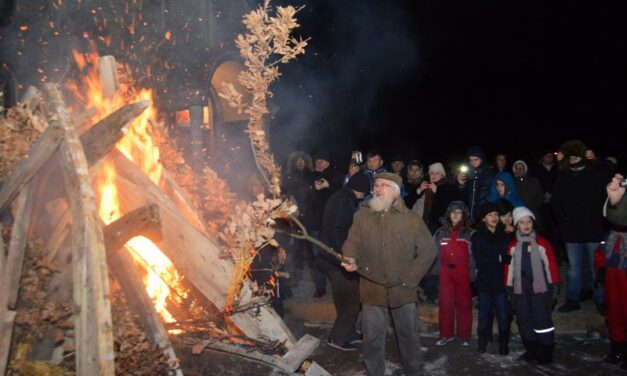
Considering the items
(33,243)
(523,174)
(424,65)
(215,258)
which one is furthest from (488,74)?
(33,243)

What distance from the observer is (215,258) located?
4.84m

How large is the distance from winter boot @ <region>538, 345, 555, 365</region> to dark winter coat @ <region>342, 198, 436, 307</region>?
186 centimetres

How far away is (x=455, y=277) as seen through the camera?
21.1 feet

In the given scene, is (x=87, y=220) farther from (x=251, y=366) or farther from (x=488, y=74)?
(x=488, y=74)

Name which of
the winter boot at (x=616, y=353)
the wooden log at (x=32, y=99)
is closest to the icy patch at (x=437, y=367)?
the winter boot at (x=616, y=353)

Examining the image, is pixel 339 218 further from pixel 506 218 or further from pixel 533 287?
pixel 533 287

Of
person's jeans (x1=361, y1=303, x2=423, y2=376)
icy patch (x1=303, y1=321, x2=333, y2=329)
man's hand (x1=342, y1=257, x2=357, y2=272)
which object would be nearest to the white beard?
man's hand (x1=342, y1=257, x2=357, y2=272)

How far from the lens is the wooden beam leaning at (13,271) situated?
3328 mm

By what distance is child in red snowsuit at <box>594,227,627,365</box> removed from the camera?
221 inches

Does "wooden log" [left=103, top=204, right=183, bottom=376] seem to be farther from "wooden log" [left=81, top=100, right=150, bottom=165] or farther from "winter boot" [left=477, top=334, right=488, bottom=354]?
"winter boot" [left=477, top=334, right=488, bottom=354]

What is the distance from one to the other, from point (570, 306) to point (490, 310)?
1676 millimetres

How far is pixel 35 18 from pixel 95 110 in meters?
3.60

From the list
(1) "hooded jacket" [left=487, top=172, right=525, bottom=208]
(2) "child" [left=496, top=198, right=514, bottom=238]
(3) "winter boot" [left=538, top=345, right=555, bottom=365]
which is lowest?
(3) "winter boot" [left=538, top=345, right=555, bottom=365]

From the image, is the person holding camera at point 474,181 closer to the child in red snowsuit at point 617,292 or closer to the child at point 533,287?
the child at point 533,287
